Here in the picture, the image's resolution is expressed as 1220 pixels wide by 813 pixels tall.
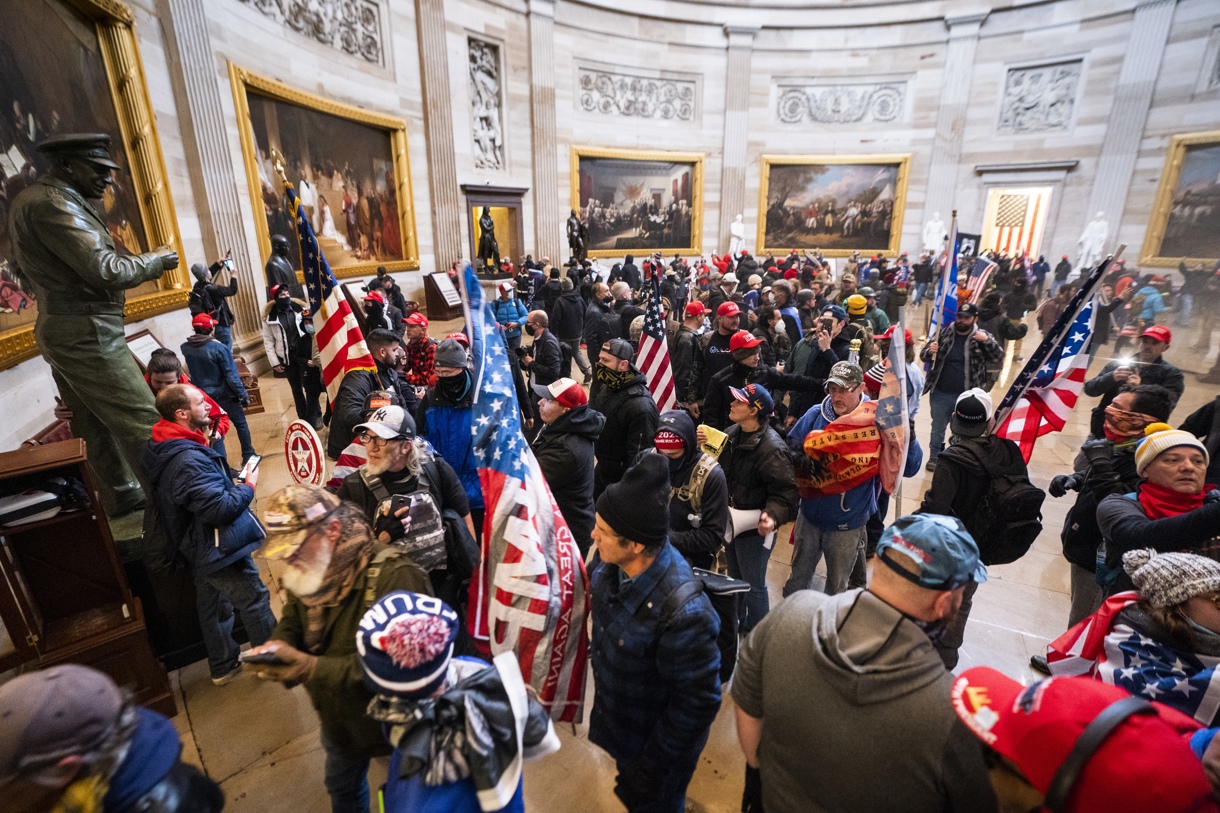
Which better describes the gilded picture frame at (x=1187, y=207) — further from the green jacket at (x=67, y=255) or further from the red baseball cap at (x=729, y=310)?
the green jacket at (x=67, y=255)

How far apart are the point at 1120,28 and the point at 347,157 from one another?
23304mm

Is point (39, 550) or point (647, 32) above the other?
point (647, 32)

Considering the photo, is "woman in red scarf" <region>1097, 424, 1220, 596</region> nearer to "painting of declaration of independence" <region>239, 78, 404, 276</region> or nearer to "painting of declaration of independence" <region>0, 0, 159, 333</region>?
"painting of declaration of independence" <region>0, 0, 159, 333</region>

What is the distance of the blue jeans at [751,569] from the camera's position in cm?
325

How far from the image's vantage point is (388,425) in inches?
100

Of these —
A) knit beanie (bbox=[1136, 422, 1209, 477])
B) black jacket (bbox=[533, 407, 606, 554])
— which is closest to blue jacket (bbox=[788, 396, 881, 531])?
knit beanie (bbox=[1136, 422, 1209, 477])

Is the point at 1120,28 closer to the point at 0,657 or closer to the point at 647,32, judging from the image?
the point at 647,32

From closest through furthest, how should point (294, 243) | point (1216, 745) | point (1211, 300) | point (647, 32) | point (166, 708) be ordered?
1. point (1216, 745)
2. point (166, 708)
3. point (294, 243)
4. point (1211, 300)
5. point (647, 32)

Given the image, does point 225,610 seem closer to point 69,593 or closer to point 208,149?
point 69,593

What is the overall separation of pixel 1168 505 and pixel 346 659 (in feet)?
11.3

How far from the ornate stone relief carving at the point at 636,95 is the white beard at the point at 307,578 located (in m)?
20.1

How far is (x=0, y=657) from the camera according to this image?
2.79m

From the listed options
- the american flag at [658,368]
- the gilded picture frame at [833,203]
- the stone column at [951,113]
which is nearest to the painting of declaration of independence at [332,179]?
the american flag at [658,368]

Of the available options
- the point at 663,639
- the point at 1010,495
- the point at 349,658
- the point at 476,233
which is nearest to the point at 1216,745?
the point at 663,639
